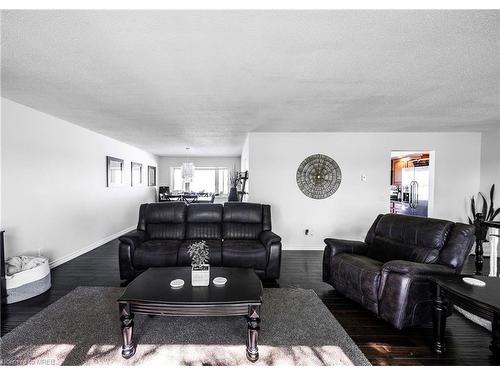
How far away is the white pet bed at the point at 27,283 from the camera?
8.12 ft

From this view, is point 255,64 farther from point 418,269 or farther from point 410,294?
point 410,294

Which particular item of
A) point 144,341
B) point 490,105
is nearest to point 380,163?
point 490,105

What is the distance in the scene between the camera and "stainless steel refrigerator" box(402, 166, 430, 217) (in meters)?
5.21

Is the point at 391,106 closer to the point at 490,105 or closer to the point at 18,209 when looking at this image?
the point at 490,105

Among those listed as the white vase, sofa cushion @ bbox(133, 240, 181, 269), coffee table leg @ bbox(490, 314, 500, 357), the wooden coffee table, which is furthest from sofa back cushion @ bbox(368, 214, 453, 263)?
sofa cushion @ bbox(133, 240, 181, 269)

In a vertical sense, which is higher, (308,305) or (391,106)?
(391,106)

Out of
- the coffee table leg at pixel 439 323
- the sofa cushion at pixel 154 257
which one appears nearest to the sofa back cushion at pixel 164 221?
the sofa cushion at pixel 154 257

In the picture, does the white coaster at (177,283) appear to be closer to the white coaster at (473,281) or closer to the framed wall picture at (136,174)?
the white coaster at (473,281)

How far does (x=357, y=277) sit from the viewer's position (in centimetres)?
241

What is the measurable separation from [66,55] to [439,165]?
590cm

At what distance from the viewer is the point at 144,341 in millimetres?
1896

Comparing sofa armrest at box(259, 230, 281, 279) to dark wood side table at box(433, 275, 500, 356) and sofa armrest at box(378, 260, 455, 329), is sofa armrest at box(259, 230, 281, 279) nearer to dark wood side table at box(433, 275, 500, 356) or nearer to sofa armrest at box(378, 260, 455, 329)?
sofa armrest at box(378, 260, 455, 329)

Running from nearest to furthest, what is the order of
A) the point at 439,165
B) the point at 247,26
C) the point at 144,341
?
the point at 247,26 → the point at 144,341 → the point at 439,165

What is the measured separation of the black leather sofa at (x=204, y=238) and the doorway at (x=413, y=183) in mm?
3582
